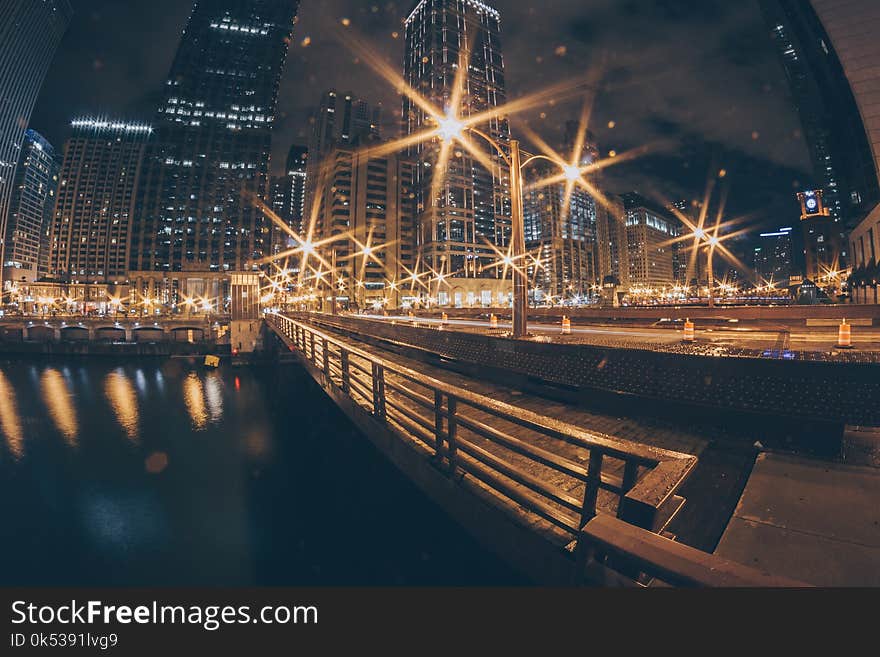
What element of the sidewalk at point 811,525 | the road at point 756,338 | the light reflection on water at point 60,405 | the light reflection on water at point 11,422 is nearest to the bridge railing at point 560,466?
the sidewalk at point 811,525

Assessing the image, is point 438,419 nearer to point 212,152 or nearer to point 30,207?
point 212,152

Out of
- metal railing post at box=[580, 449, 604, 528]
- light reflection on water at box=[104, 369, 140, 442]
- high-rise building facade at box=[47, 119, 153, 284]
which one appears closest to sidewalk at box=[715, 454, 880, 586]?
metal railing post at box=[580, 449, 604, 528]

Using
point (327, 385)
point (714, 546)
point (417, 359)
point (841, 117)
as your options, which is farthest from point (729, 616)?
point (841, 117)

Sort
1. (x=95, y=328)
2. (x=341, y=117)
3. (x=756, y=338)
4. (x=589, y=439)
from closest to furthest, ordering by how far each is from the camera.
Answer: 1. (x=589, y=439)
2. (x=756, y=338)
3. (x=95, y=328)
4. (x=341, y=117)

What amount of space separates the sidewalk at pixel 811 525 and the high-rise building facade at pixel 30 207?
205919 millimetres

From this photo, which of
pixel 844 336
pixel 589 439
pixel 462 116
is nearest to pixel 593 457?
pixel 589 439

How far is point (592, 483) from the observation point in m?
2.63

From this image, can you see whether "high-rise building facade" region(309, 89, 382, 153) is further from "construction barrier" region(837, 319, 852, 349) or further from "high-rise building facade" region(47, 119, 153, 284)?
"construction barrier" region(837, 319, 852, 349)

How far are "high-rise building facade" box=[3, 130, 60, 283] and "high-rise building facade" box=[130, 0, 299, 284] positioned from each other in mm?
62496

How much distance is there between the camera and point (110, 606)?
2.75 metres

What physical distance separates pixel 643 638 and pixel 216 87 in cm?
19749

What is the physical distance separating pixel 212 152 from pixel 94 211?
58051 millimetres

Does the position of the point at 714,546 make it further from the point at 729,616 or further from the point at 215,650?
the point at 215,650

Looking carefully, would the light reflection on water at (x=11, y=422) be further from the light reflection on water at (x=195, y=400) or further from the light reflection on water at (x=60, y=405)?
the light reflection on water at (x=195, y=400)
